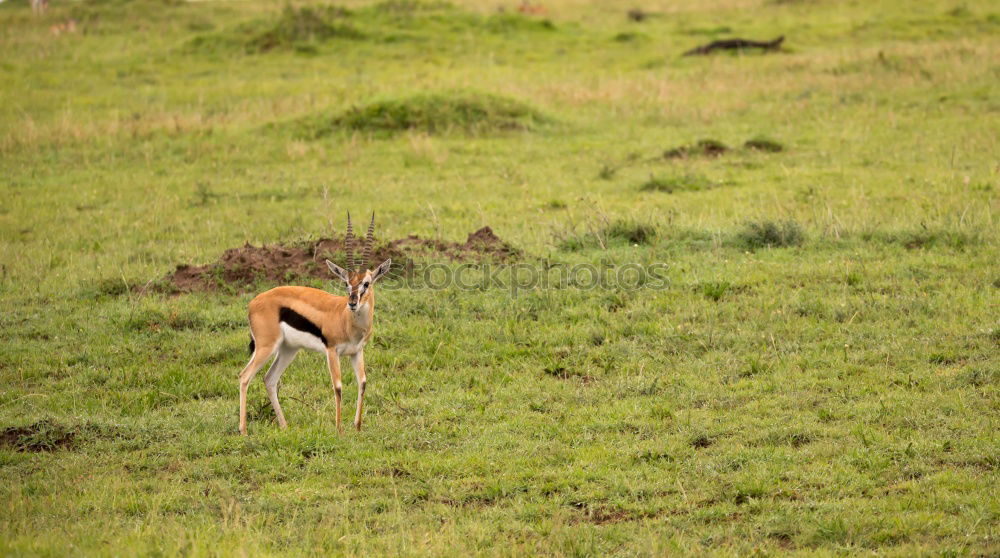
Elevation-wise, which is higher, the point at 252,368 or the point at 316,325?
the point at 316,325

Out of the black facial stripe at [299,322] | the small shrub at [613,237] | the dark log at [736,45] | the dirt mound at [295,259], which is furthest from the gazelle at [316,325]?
the dark log at [736,45]

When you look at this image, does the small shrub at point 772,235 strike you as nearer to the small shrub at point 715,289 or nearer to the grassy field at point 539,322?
the grassy field at point 539,322

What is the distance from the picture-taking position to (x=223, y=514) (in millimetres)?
6727

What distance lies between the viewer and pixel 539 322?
10477 millimetres

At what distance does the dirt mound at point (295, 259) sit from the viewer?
37.7ft

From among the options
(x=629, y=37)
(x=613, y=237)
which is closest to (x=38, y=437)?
(x=613, y=237)

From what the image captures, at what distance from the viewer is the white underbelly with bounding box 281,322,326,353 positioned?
310 inches

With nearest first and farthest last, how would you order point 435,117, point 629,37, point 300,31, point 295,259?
1. point 295,259
2. point 435,117
3. point 300,31
4. point 629,37

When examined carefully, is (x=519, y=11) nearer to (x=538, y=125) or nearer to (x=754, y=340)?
(x=538, y=125)

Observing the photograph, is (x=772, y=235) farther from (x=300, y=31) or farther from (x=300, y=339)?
(x=300, y=31)

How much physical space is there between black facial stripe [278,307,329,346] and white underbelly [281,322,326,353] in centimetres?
2

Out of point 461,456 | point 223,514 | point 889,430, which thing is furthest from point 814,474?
point 223,514

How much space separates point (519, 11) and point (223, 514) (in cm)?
2911

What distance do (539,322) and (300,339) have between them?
10.5 feet
